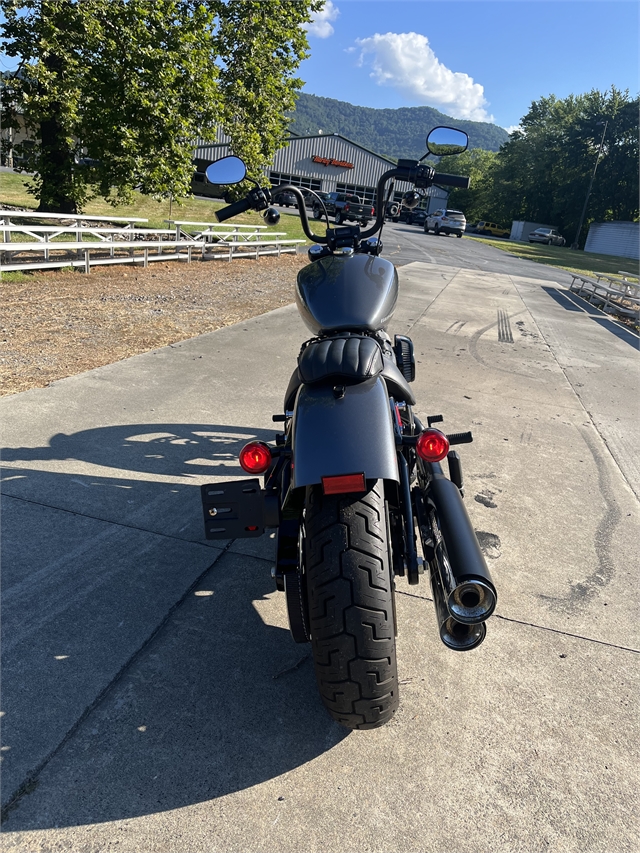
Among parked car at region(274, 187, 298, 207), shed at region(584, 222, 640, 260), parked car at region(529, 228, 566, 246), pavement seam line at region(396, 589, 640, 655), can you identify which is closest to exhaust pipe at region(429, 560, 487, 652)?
pavement seam line at region(396, 589, 640, 655)

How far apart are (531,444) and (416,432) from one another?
7.20 feet

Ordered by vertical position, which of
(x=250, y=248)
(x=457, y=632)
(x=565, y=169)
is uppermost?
(x=565, y=169)

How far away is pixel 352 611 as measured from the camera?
174 centimetres

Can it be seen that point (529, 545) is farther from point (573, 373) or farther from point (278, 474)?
point (573, 373)

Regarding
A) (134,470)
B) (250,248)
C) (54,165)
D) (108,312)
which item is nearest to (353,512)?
(134,470)

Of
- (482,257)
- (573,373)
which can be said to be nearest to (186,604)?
(573,373)

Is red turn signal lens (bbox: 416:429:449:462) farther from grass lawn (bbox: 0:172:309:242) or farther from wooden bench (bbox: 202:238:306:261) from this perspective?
grass lawn (bbox: 0:172:309:242)

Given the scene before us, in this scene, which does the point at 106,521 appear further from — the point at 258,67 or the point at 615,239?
the point at 615,239

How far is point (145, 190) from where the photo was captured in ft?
47.4

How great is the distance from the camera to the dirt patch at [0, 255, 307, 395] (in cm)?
584

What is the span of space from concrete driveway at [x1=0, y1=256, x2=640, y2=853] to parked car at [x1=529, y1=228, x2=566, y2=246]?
5572 cm

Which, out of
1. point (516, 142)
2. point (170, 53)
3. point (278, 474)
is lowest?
point (278, 474)

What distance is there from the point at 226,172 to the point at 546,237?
57.6 meters

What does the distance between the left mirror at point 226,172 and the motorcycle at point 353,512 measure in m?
0.81
